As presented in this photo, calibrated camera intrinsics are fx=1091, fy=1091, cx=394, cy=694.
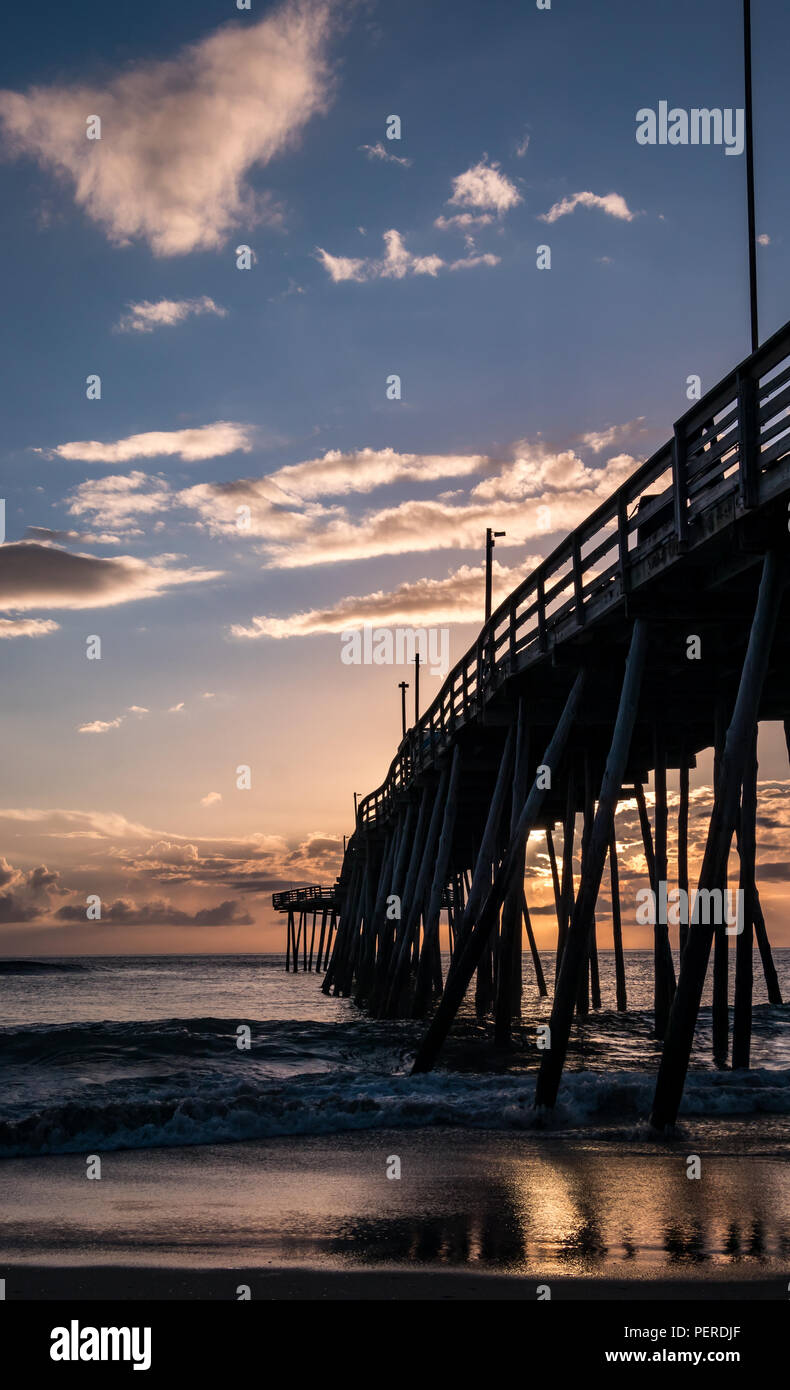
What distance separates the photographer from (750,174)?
14492 millimetres

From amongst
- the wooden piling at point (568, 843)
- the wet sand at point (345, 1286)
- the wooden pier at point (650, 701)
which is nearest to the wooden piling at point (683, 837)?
the wooden pier at point (650, 701)

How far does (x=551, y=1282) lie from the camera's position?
5.64 meters

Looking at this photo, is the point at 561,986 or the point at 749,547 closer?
the point at 749,547

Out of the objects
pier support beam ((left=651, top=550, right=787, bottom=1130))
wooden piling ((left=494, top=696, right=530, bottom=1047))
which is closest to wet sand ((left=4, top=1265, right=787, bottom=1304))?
pier support beam ((left=651, top=550, right=787, bottom=1130))

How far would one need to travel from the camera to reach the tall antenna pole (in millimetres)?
13633

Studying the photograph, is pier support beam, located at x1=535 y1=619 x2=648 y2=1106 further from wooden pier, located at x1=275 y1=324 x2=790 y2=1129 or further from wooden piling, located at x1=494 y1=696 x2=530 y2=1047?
wooden piling, located at x1=494 y1=696 x2=530 y2=1047

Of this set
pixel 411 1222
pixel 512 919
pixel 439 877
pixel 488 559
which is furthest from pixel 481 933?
pixel 488 559

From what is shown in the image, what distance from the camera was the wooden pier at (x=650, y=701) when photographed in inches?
380

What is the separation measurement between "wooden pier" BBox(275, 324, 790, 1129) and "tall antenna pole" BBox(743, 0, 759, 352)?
318 centimetres

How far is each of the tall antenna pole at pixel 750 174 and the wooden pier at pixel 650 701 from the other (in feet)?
10.4

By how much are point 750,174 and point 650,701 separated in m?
7.68
